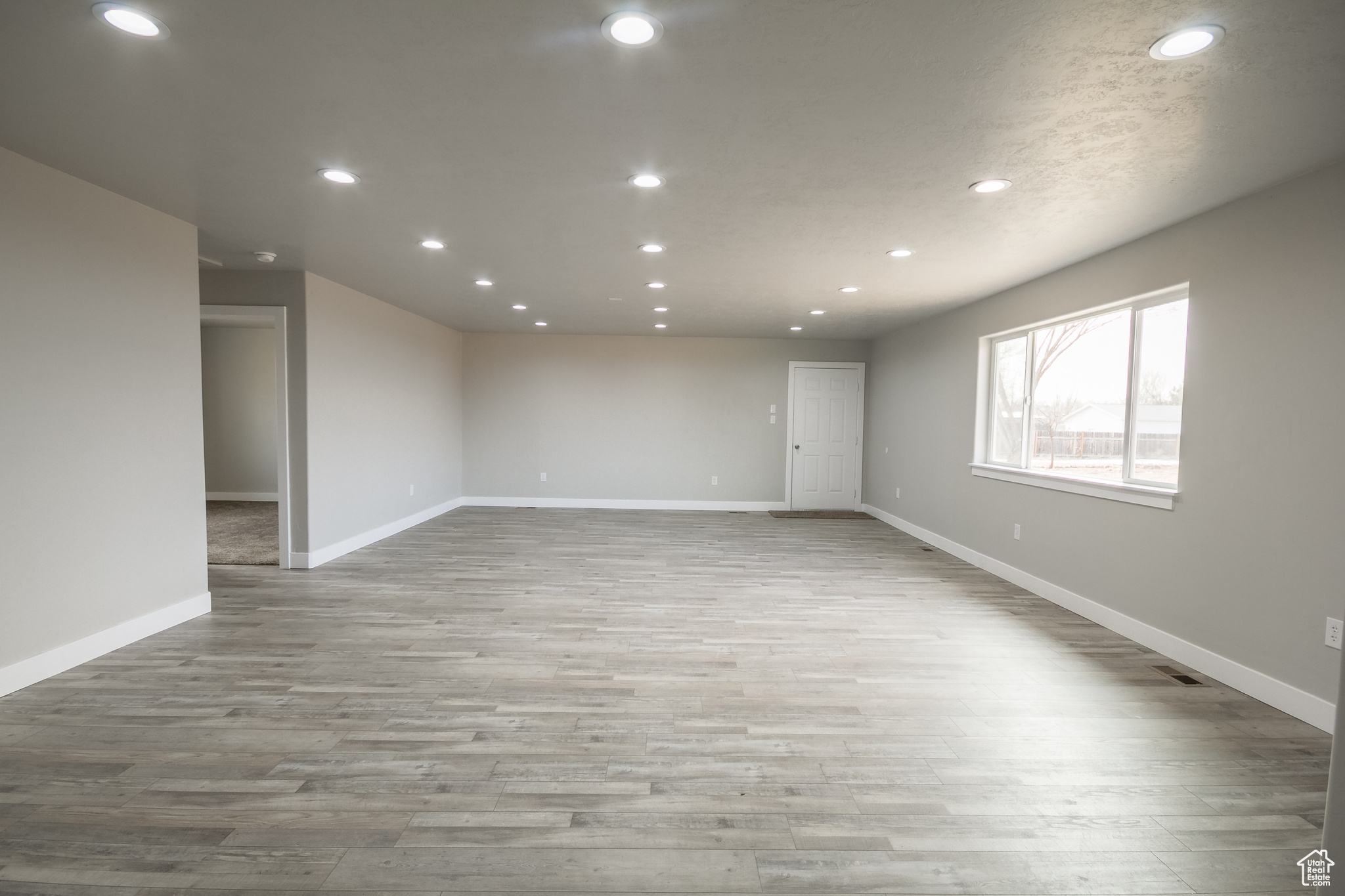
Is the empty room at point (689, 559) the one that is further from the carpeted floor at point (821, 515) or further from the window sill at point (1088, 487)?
the carpeted floor at point (821, 515)

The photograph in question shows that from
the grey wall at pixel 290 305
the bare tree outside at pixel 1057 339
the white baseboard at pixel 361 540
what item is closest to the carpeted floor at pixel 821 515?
the bare tree outside at pixel 1057 339

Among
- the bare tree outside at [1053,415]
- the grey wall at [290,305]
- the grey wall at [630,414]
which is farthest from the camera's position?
the grey wall at [630,414]

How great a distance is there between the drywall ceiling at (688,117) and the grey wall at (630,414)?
4471 millimetres

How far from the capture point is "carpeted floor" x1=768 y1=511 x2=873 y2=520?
7.96 m

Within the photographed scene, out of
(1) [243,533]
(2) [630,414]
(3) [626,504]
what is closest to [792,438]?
(2) [630,414]

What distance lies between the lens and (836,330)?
7.64m

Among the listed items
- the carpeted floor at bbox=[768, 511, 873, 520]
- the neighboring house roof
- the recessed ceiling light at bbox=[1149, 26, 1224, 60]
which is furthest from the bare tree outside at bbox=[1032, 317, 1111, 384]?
the carpeted floor at bbox=[768, 511, 873, 520]

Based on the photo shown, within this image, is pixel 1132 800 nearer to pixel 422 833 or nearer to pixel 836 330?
pixel 422 833

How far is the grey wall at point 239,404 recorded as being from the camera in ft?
26.9

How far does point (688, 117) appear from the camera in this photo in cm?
224

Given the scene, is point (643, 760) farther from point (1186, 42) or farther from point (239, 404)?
point (239, 404)

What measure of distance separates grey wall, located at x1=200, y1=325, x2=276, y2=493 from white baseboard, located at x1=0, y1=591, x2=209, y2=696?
17.0ft

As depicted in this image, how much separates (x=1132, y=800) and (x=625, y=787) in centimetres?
179

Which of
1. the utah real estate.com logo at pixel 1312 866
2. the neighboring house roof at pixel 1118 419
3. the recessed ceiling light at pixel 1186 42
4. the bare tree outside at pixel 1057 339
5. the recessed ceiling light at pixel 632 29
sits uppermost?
the recessed ceiling light at pixel 1186 42
